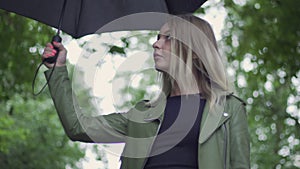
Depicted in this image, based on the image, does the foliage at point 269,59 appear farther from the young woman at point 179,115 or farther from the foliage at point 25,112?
the young woman at point 179,115

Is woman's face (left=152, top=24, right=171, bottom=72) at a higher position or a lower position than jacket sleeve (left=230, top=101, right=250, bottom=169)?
higher

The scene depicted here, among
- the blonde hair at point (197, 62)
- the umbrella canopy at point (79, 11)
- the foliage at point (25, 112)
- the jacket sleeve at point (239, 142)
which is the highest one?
the umbrella canopy at point (79, 11)

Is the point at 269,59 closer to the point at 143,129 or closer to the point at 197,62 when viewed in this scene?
the point at 197,62

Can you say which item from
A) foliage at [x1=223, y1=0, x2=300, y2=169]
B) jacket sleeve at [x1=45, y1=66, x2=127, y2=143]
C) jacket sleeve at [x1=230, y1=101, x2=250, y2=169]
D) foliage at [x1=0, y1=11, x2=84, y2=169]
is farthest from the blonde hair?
foliage at [x1=0, y1=11, x2=84, y2=169]

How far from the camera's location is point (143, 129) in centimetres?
276

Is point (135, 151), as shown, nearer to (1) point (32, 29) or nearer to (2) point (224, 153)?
(2) point (224, 153)

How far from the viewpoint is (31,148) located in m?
9.50

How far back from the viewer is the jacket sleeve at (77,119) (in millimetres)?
2715

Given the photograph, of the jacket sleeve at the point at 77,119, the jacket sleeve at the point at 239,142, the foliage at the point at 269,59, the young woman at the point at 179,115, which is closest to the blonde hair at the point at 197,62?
the young woman at the point at 179,115

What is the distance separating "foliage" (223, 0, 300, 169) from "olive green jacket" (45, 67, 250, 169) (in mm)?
3298

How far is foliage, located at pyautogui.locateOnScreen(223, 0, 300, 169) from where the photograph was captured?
609 centimetres

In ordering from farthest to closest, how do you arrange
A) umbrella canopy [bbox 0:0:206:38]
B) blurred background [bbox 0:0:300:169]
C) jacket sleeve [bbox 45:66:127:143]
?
blurred background [bbox 0:0:300:169] < umbrella canopy [bbox 0:0:206:38] < jacket sleeve [bbox 45:66:127:143]

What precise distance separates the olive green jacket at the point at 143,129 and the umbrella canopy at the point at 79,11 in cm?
30

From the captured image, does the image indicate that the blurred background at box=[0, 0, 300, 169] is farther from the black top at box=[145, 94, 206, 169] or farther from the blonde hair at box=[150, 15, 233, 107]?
the blonde hair at box=[150, 15, 233, 107]
